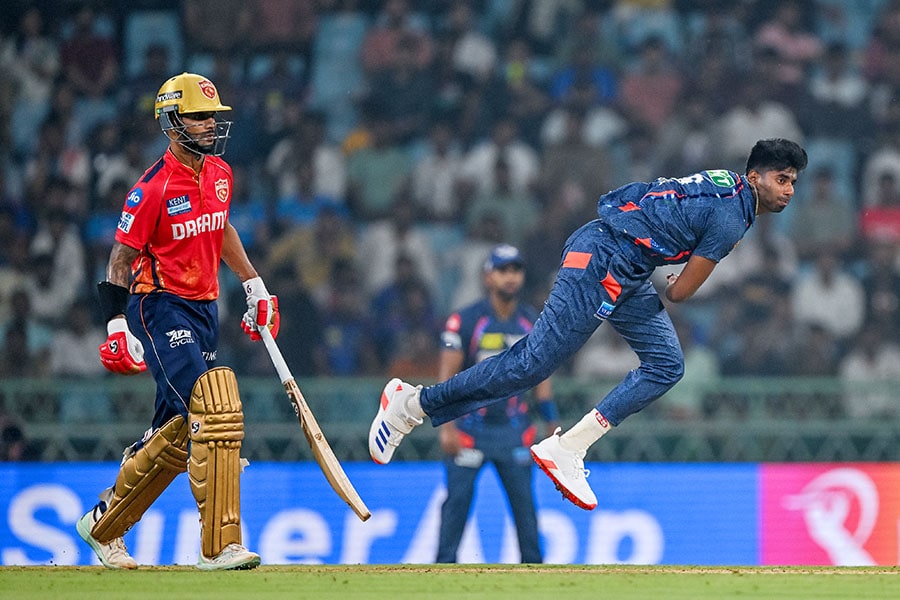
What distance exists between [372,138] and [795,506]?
5951 mm

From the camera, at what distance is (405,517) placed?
1143 centimetres

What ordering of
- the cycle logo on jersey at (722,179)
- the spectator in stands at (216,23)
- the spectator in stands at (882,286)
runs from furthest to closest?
1. the spectator in stands at (216,23)
2. the spectator in stands at (882,286)
3. the cycle logo on jersey at (722,179)

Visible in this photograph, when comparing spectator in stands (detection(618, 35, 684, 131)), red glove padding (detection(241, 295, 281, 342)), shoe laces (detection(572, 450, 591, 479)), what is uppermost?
spectator in stands (detection(618, 35, 684, 131))


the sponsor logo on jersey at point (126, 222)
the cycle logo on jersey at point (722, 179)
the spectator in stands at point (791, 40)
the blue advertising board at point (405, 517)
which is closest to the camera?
the sponsor logo on jersey at point (126, 222)

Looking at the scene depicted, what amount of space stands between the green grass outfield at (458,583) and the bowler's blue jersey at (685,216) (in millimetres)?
1586

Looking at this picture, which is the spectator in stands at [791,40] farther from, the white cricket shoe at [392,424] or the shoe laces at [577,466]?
the white cricket shoe at [392,424]

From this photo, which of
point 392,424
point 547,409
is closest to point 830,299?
point 547,409

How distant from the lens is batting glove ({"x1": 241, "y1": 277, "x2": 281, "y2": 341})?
7.59m

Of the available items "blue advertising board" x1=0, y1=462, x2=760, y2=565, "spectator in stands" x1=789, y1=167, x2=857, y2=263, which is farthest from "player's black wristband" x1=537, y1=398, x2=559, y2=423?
"spectator in stands" x1=789, y1=167, x2=857, y2=263

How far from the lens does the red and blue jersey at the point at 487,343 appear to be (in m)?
10.2

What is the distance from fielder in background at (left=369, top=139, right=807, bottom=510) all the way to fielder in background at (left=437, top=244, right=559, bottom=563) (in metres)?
2.37

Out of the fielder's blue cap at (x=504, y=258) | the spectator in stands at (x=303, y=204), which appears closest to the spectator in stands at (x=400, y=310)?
the spectator in stands at (x=303, y=204)

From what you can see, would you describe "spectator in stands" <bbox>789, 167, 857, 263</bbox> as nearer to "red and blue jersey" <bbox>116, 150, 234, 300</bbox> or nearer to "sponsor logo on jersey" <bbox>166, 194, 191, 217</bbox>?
"red and blue jersey" <bbox>116, 150, 234, 300</bbox>

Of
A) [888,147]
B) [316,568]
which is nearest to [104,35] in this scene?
[888,147]
